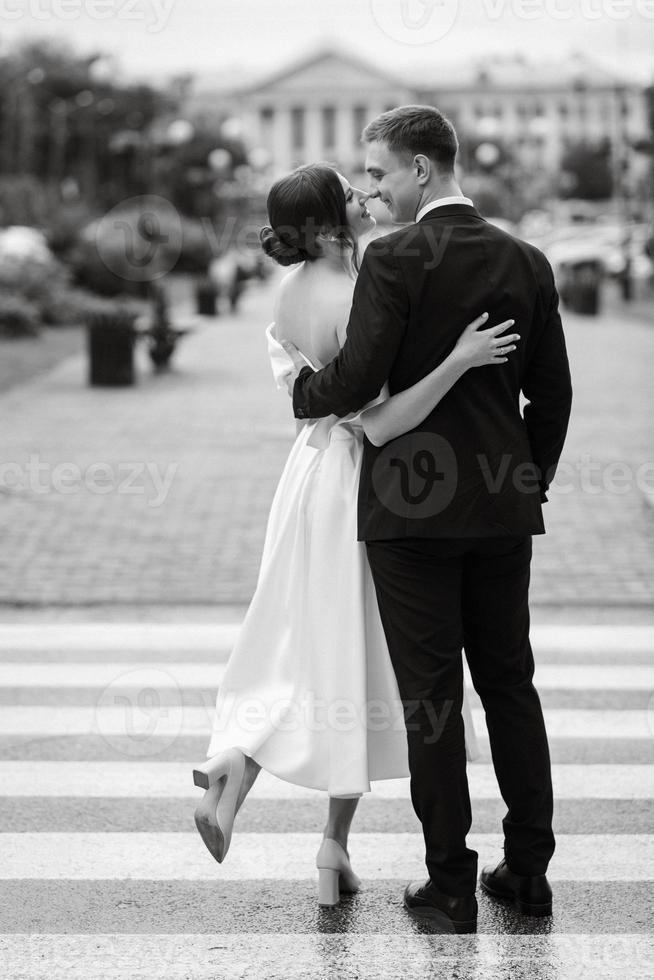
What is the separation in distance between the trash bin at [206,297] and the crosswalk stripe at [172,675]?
2364cm

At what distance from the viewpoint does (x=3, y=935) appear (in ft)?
11.4

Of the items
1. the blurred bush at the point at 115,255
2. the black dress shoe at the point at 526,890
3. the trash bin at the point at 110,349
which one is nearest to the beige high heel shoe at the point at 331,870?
the black dress shoe at the point at 526,890

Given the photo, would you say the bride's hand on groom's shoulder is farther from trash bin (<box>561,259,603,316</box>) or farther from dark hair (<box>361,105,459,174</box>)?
trash bin (<box>561,259,603,316</box>)

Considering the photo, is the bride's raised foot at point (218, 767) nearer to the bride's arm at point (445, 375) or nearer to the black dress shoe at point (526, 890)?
the black dress shoe at point (526, 890)

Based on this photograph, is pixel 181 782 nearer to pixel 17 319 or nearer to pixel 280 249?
pixel 280 249

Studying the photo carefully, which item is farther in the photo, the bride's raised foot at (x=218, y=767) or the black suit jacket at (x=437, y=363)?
the bride's raised foot at (x=218, y=767)

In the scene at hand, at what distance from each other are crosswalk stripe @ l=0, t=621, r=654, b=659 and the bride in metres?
2.90

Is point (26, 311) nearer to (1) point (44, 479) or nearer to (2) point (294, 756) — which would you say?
(1) point (44, 479)

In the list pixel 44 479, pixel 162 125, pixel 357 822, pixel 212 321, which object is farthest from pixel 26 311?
pixel 162 125

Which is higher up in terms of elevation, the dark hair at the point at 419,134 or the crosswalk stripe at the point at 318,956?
the dark hair at the point at 419,134

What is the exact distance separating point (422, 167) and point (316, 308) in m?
0.43

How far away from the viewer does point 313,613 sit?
3.50m

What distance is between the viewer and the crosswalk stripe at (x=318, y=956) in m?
3.26

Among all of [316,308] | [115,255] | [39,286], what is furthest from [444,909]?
[115,255]
